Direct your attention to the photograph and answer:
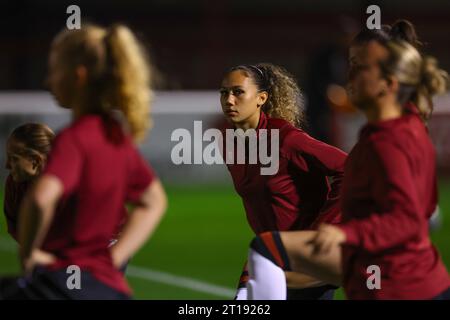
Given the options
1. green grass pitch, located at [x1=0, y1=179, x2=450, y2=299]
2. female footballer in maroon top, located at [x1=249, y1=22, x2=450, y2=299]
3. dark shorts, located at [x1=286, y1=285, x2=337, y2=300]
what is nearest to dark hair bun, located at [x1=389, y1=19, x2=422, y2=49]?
female footballer in maroon top, located at [x1=249, y1=22, x2=450, y2=299]

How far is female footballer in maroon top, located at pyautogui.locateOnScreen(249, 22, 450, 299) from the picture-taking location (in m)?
4.79

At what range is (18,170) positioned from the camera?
6.00 m

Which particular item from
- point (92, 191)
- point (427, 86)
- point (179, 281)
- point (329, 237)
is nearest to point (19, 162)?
point (92, 191)

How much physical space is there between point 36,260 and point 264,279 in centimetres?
122

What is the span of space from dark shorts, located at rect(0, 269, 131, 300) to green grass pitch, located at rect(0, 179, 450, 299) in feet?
14.9

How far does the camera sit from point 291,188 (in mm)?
6590

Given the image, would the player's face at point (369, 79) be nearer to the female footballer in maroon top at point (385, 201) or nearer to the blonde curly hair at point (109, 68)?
the female footballer in maroon top at point (385, 201)

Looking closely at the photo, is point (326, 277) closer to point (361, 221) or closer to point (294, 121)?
point (361, 221)

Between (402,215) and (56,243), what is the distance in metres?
1.36

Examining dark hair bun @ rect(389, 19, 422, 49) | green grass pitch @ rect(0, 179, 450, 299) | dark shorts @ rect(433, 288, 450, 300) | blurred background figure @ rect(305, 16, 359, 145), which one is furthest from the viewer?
blurred background figure @ rect(305, 16, 359, 145)

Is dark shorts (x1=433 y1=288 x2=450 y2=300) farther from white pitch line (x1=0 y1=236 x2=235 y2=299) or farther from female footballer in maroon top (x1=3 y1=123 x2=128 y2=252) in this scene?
white pitch line (x1=0 y1=236 x2=235 y2=299)

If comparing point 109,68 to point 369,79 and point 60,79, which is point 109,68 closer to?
point 60,79
